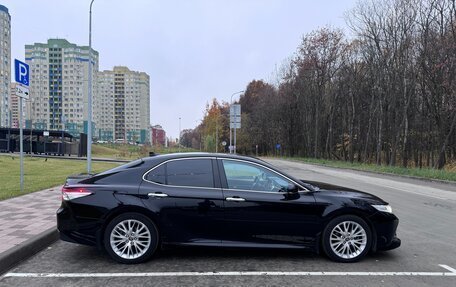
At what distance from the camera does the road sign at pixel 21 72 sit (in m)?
9.98

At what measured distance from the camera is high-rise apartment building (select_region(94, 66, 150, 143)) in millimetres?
95562

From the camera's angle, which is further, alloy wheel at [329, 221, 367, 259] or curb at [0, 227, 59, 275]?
alloy wheel at [329, 221, 367, 259]

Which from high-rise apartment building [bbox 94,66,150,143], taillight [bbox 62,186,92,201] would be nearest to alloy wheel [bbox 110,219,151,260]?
taillight [bbox 62,186,92,201]

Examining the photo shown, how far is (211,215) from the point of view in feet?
16.7

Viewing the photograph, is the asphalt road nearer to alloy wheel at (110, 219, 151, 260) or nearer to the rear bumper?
alloy wheel at (110, 219, 151, 260)

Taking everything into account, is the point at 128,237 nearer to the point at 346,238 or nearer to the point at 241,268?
the point at 241,268

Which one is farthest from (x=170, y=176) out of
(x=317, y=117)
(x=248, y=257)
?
(x=317, y=117)

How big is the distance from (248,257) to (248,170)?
127 centimetres

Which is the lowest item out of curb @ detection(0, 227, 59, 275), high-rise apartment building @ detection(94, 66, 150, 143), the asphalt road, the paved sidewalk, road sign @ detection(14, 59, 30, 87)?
the asphalt road

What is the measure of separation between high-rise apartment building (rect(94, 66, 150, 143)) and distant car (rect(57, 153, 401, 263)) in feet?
299

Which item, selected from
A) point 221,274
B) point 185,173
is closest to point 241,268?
point 221,274

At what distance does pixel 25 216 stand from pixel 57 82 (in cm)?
6210

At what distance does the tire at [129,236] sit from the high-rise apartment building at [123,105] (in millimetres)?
91142

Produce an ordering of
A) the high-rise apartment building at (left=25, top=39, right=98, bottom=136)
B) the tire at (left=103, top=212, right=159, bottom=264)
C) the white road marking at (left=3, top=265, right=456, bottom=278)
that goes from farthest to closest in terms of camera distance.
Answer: the high-rise apartment building at (left=25, top=39, right=98, bottom=136) < the tire at (left=103, top=212, right=159, bottom=264) < the white road marking at (left=3, top=265, right=456, bottom=278)
